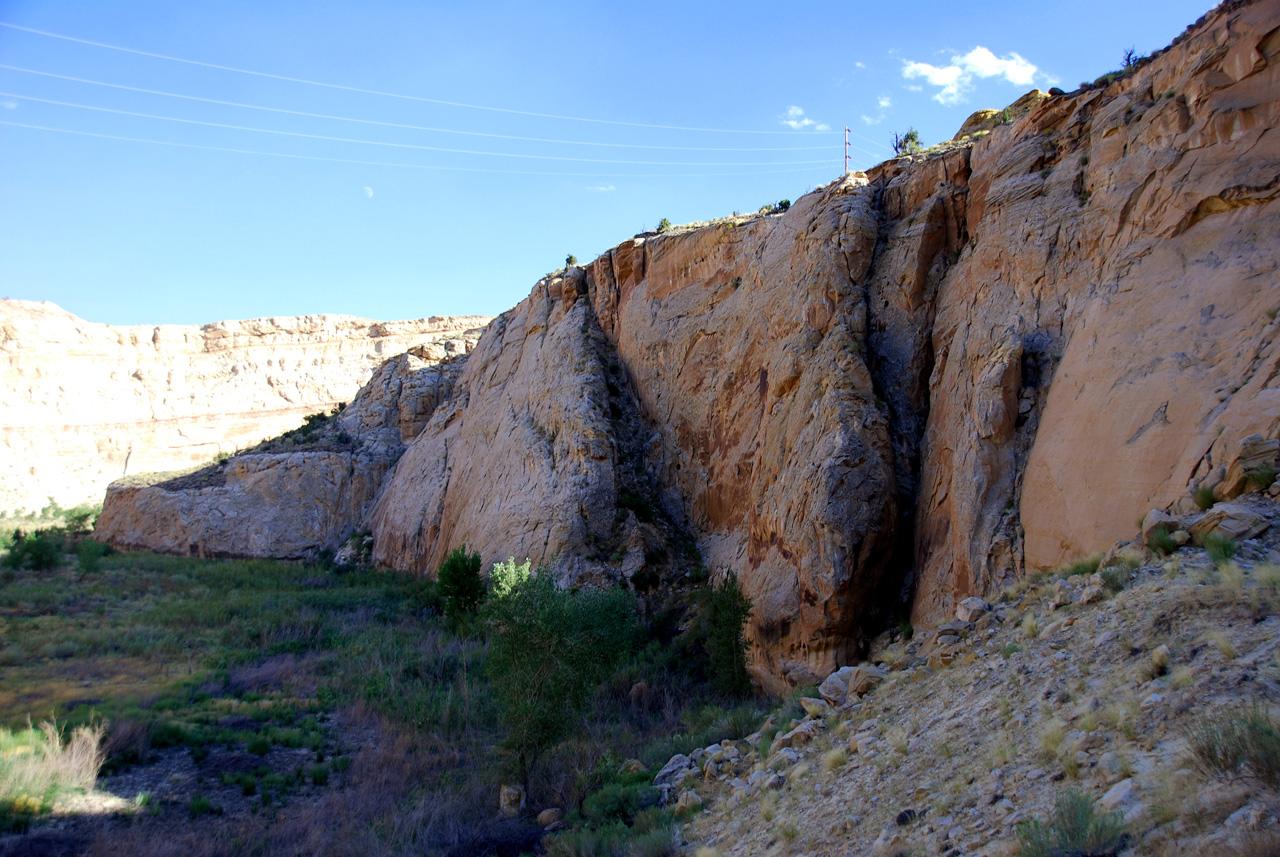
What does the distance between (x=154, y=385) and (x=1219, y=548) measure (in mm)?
70123

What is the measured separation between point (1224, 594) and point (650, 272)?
73.4 feet

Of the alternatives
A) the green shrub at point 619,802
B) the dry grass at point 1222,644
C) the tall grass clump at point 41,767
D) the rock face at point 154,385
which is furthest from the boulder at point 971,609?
the rock face at point 154,385

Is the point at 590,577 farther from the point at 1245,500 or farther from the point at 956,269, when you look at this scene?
the point at 1245,500

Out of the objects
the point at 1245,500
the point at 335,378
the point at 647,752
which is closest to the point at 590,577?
the point at 647,752

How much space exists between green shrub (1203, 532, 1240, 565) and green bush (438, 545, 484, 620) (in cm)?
1855

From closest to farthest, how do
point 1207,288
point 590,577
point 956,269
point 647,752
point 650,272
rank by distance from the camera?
point 1207,288 < point 647,752 < point 956,269 < point 590,577 < point 650,272

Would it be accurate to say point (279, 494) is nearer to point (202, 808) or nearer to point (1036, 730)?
point (202, 808)

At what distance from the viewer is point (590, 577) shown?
66.9 ft

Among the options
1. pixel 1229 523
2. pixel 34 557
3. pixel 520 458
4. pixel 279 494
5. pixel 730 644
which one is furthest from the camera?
pixel 279 494

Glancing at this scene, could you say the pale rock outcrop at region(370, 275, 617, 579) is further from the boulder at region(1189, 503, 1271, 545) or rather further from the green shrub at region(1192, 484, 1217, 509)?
the boulder at region(1189, 503, 1271, 545)

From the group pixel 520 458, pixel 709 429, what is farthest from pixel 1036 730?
pixel 520 458

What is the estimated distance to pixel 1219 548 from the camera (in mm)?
6852

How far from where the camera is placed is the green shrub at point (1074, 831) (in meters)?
4.05

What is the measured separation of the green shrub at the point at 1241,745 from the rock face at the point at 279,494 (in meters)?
35.1
